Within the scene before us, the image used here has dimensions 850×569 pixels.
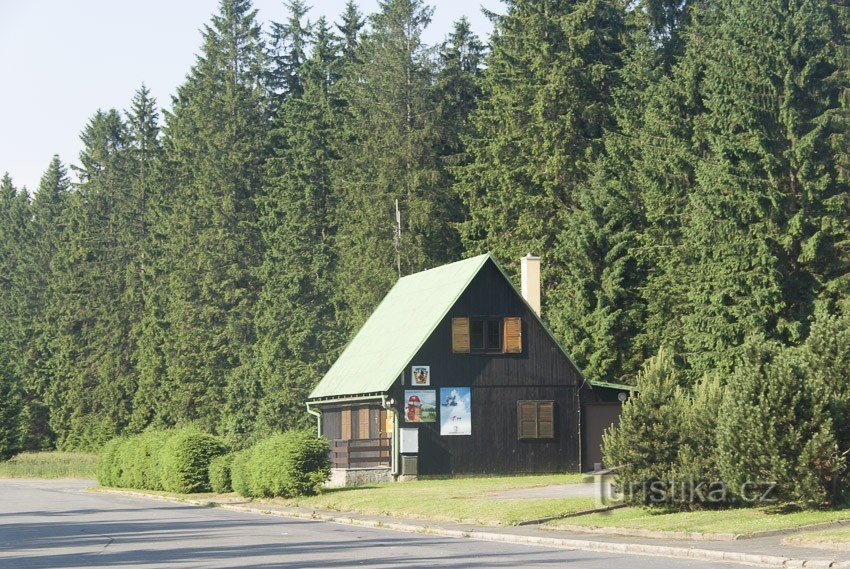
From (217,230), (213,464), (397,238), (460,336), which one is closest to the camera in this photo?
(213,464)

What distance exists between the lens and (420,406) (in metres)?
45.1

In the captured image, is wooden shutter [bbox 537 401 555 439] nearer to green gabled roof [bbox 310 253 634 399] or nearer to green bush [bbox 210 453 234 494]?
green gabled roof [bbox 310 253 634 399]

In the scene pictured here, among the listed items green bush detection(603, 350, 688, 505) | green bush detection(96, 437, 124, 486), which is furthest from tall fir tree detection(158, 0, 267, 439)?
green bush detection(603, 350, 688, 505)

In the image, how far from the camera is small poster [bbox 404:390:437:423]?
44.9 m

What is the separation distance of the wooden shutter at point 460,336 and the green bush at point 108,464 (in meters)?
17.9

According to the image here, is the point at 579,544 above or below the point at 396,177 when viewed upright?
below

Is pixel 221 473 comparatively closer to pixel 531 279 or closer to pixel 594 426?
pixel 594 426

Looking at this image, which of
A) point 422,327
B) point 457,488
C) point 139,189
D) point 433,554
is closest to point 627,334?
point 422,327

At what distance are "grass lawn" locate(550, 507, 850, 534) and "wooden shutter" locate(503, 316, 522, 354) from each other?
1872 centimetres

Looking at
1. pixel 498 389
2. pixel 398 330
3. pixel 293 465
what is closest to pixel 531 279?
pixel 398 330

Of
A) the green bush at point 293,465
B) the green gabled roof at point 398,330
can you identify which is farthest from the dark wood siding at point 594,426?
the green bush at point 293,465

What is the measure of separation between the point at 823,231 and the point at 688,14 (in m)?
22.1

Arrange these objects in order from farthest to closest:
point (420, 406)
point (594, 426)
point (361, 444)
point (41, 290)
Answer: point (41, 290) → point (594, 426) → point (361, 444) → point (420, 406)

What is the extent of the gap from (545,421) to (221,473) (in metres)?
11.6
